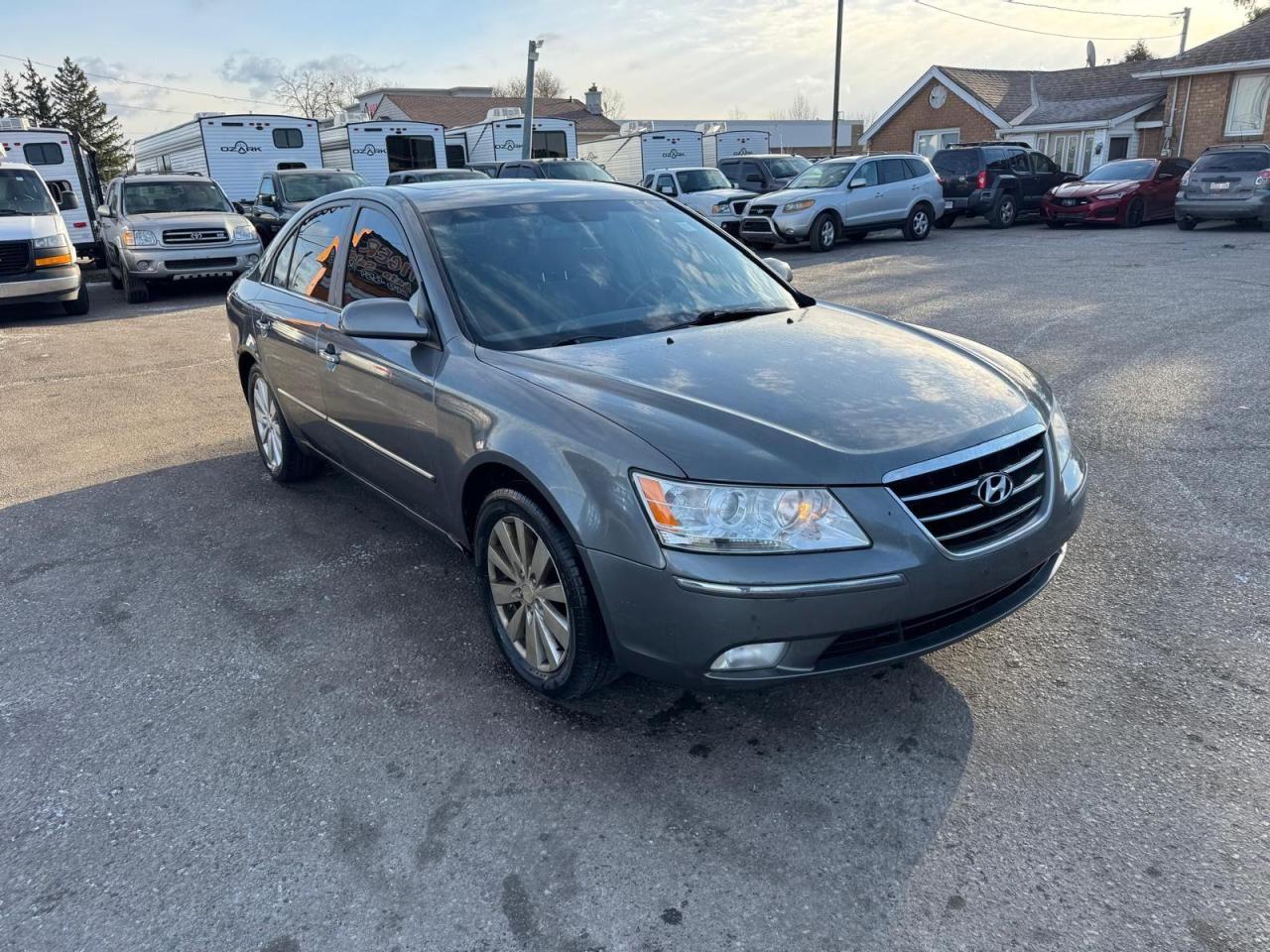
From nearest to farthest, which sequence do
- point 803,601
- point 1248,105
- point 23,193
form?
1. point 803,601
2. point 23,193
3. point 1248,105

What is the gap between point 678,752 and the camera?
284cm

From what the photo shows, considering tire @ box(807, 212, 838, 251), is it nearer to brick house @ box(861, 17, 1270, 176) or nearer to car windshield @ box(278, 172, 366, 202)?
car windshield @ box(278, 172, 366, 202)

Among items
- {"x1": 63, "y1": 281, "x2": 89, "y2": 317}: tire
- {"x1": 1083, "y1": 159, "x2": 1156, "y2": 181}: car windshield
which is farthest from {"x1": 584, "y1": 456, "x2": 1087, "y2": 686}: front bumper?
{"x1": 1083, "y1": 159, "x2": 1156, "y2": 181}: car windshield

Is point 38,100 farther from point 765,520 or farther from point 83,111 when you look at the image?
point 765,520

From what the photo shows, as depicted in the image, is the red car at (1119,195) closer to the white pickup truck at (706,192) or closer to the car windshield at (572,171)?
the white pickup truck at (706,192)

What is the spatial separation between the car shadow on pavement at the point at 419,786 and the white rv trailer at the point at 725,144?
27.8m

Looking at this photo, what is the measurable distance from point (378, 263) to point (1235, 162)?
18.6 meters

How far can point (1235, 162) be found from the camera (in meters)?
16.9

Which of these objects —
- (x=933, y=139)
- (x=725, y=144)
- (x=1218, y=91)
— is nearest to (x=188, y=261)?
(x=725, y=144)

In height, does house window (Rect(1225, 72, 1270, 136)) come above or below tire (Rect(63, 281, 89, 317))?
above

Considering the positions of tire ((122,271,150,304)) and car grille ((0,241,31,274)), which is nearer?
car grille ((0,241,31,274))

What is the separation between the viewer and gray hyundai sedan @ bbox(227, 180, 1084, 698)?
2.46 metres

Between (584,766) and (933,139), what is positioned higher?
(933,139)

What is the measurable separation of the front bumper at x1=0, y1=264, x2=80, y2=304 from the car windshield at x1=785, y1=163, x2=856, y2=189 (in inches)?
497
